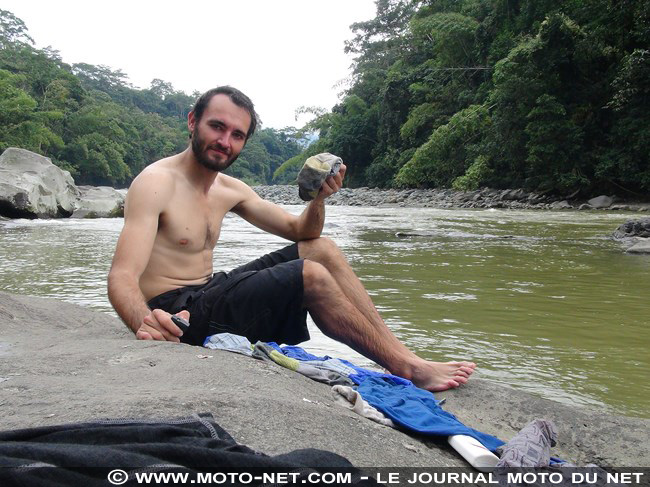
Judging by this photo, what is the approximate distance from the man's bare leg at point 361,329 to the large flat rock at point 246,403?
0.34 feet

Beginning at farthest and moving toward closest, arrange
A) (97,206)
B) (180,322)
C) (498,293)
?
(97,206), (498,293), (180,322)

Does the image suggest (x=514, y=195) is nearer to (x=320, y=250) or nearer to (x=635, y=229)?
(x=635, y=229)

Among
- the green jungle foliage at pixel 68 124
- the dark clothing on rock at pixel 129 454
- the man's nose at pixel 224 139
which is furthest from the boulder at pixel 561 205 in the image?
the green jungle foliage at pixel 68 124

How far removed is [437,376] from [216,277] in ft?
3.44

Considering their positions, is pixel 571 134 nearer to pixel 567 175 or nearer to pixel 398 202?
pixel 567 175

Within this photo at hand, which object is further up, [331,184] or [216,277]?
[331,184]

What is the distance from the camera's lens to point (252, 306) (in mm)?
2354

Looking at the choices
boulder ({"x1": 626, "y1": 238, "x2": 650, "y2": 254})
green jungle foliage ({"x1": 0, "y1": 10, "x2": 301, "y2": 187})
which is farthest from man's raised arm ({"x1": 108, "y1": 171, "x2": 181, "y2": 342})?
green jungle foliage ({"x1": 0, "y1": 10, "x2": 301, "y2": 187})

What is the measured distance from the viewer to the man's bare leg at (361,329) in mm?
→ 2350

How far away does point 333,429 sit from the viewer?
5.15ft

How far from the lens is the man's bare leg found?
235 cm

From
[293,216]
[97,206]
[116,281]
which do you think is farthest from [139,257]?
[97,206]

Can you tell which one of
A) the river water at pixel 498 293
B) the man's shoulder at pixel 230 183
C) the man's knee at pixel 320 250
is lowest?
the river water at pixel 498 293

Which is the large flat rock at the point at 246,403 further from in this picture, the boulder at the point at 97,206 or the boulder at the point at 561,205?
the boulder at the point at 561,205
